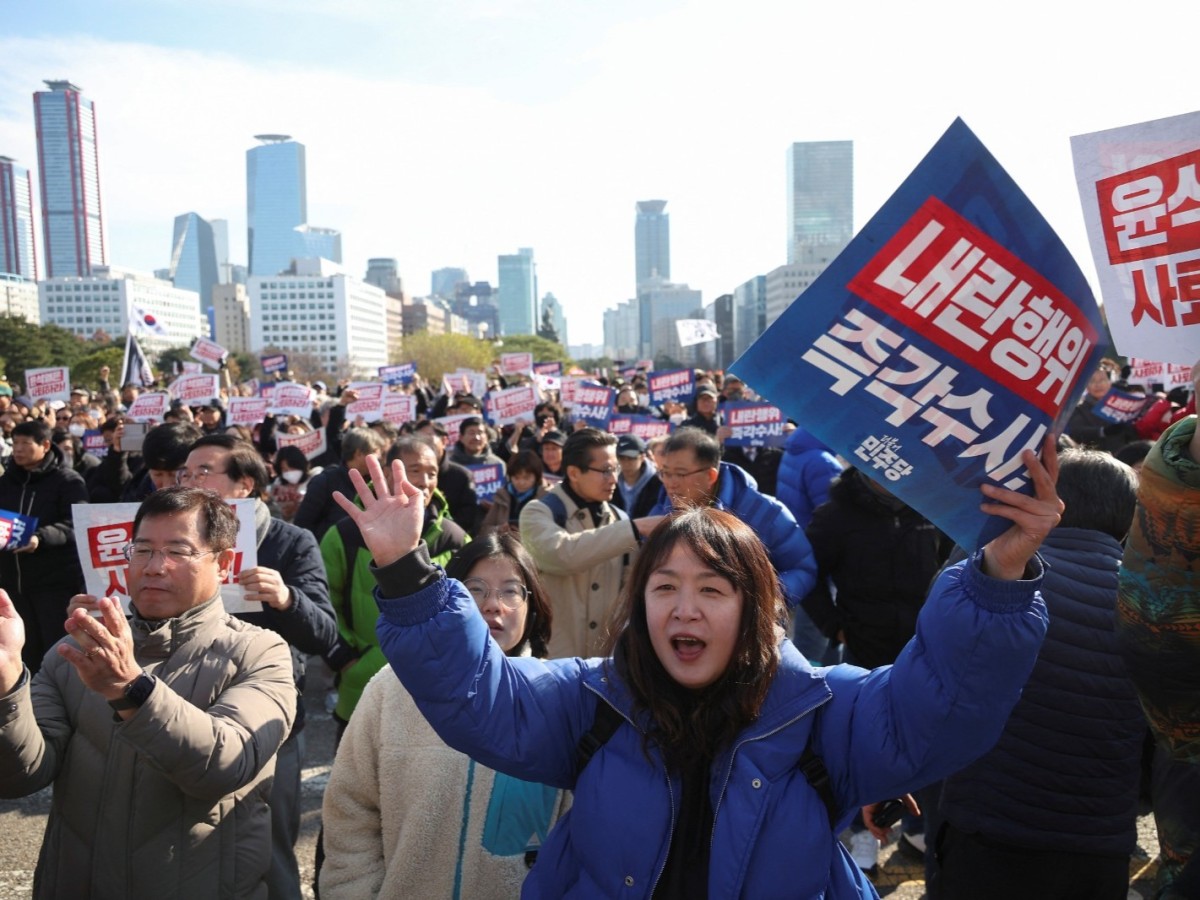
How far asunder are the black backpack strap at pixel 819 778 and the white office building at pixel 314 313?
494ft

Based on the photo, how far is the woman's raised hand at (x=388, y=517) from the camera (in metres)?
1.67

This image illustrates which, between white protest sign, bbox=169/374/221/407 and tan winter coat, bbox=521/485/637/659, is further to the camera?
white protest sign, bbox=169/374/221/407

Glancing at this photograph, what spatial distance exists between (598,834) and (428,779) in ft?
2.77

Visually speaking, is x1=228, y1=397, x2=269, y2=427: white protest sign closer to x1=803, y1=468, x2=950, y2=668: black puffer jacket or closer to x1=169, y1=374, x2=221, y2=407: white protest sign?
x1=169, y1=374, x2=221, y2=407: white protest sign

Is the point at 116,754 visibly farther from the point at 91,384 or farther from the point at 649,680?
the point at 91,384

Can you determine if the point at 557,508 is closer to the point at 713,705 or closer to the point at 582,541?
the point at 582,541

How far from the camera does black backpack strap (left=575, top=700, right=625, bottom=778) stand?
5.83 feet

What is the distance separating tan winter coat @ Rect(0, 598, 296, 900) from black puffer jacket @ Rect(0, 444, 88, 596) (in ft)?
12.3

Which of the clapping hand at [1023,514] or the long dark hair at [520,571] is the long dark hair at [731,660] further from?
the long dark hair at [520,571]

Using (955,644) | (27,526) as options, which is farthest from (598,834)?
(27,526)

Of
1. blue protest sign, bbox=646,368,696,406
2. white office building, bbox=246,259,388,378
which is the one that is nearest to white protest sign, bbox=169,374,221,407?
blue protest sign, bbox=646,368,696,406

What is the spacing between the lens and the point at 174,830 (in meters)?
2.40

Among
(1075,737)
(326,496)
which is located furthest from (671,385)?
(1075,737)

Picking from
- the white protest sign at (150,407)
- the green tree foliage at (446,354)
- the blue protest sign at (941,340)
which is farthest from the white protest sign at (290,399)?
the green tree foliage at (446,354)
